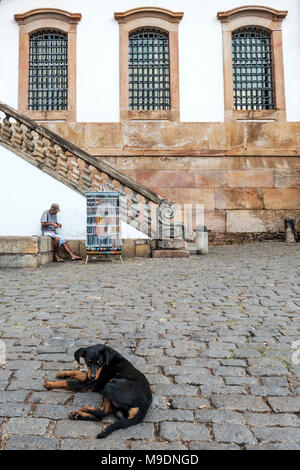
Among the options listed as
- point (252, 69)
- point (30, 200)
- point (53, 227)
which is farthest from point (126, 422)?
point (252, 69)

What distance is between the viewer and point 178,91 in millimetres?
12438

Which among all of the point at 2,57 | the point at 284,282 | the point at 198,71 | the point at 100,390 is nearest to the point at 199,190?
the point at 198,71

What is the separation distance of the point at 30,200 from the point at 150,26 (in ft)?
26.3

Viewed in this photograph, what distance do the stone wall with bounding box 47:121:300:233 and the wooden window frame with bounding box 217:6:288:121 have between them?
367 mm

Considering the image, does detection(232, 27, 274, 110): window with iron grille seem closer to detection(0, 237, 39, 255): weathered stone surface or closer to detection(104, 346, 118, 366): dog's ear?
detection(0, 237, 39, 255): weathered stone surface

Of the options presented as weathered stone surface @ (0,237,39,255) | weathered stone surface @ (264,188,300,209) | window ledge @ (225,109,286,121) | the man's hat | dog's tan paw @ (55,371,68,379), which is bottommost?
dog's tan paw @ (55,371,68,379)

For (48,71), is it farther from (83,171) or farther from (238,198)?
(238,198)

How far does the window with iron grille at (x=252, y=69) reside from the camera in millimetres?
12766

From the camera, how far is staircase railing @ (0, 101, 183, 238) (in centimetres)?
843

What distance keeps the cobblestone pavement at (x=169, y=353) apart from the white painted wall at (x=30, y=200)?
2838 mm

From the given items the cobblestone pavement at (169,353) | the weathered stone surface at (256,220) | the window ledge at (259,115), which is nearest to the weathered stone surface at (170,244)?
the cobblestone pavement at (169,353)

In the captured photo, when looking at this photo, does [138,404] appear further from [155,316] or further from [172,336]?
[155,316]

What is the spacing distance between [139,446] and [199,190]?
35.9 feet

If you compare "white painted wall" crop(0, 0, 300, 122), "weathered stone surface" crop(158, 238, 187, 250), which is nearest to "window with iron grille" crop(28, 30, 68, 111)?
"white painted wall" crop(0, 0, 300, 122)
